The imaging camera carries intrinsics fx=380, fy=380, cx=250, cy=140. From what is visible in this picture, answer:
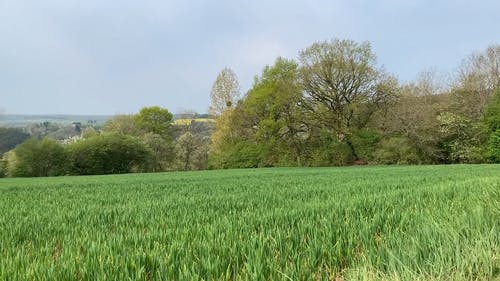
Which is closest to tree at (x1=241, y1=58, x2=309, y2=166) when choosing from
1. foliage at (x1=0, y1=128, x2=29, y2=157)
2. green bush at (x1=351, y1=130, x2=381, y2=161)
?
green bush at (x1=351, y1=130, x2=381, y2=161)

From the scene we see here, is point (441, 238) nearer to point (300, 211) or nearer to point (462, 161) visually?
point (300, 211)

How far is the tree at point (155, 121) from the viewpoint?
6956cm

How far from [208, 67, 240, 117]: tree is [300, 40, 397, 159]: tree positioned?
38.8 feet

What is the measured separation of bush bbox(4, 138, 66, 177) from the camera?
45.8 meters

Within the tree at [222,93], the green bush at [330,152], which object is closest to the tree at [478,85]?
the green bush at [330,152]

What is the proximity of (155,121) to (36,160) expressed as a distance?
1047 inches

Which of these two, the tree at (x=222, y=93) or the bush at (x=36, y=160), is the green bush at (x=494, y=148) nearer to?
the tree at (x=222, y=93)

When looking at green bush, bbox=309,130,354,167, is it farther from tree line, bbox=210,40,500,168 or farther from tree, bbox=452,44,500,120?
tree, bbox=452,44,500,120

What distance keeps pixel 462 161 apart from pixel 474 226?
39170 mm

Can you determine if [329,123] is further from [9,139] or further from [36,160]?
[9,139]

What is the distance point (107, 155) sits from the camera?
160ft

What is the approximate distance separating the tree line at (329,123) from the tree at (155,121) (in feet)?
50.1

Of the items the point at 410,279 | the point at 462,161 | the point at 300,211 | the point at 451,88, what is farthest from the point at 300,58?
the point at 410,279

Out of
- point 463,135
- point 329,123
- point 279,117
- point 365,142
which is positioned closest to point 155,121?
point 279,117
